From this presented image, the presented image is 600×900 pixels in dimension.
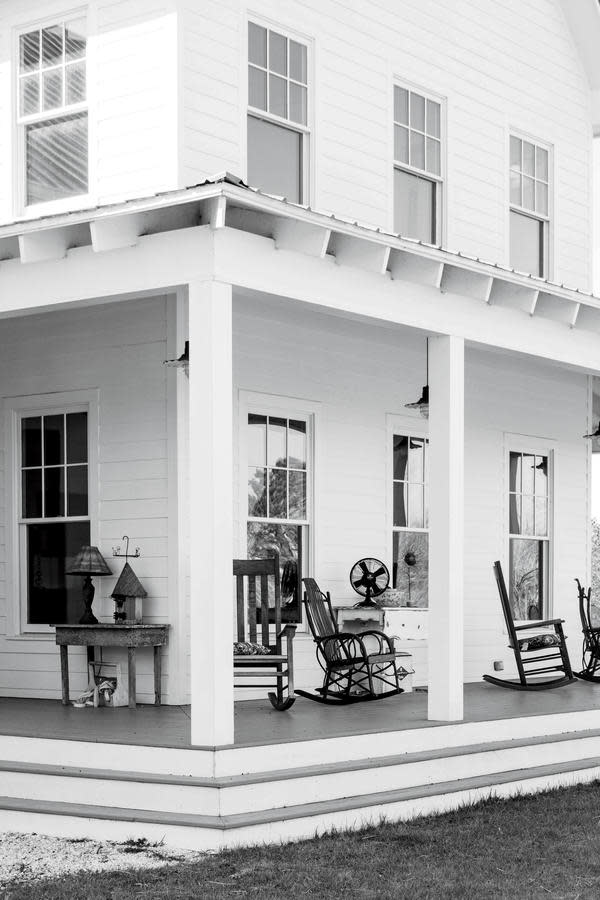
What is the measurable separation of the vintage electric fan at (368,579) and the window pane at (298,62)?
3.55 m

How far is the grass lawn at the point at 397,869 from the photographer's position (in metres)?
5.48

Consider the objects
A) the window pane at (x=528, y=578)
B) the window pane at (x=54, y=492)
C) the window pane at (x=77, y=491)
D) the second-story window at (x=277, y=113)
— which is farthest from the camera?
the window pane at (x=528, y=578)

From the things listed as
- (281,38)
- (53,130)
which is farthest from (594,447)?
(53,130)

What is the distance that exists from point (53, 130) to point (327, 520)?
3420 millimetres

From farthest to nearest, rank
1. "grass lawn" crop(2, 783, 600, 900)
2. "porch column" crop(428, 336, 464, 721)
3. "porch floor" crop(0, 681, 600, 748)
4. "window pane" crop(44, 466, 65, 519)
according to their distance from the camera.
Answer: "window pane" crop(44, 466, 65, 519)
"porch column" crop(428, 336, 464, 721)
"porch floor" crop(0, 681, 600, 748)
"grass lawn" crop(2, 783, 600, 900)

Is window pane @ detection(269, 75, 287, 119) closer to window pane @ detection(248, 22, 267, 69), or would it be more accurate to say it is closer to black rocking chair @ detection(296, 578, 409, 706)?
window pane @ detection(248, 22, 267, 69)

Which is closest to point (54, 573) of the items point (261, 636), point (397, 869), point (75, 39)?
point (261, 636)

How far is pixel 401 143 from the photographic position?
10.1m

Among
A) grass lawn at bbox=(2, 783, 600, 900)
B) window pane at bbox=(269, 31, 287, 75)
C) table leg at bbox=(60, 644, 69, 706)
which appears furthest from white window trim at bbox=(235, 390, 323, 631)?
grass lawn at bbox=(2, 783, 600, 900)

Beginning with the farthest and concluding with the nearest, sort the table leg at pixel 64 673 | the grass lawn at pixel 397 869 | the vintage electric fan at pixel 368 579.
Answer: the vintage electric fan at pixel 368 579
the table leg at pixel 64 673
the grass lawn at pixel 397 869

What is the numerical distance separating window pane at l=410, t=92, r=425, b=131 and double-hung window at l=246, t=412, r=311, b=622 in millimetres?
2570

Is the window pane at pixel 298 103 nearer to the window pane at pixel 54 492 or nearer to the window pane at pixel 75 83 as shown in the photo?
the window pane at pixel 75 83

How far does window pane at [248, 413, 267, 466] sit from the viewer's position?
924 cm

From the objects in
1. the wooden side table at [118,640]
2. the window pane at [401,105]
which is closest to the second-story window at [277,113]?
the window pane at [401,105]
